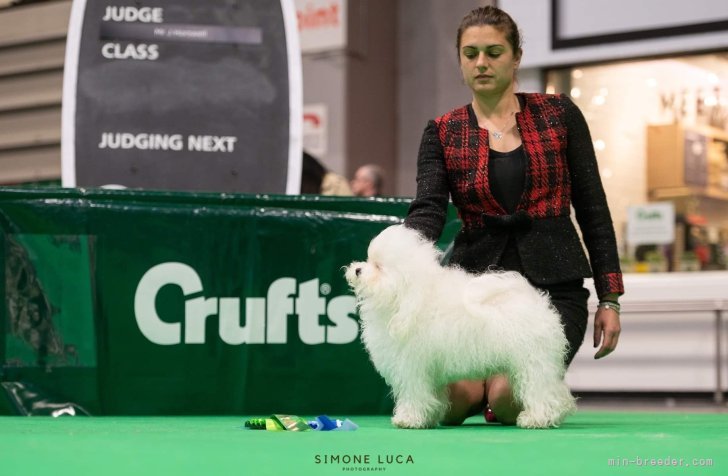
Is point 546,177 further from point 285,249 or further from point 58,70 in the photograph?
point 58,70

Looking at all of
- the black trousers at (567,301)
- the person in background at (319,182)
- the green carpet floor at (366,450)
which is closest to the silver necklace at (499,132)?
the black trousers at (567,301)

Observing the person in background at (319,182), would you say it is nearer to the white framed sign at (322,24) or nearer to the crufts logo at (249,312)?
the crufts logo at (249,312)

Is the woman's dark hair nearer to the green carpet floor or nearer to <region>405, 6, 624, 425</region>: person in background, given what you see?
<region>405, 6, 624, 425</region>: person in background

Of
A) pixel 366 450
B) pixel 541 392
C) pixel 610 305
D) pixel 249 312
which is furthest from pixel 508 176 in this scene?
pixel 249 312

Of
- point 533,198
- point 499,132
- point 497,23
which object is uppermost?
point 497,23

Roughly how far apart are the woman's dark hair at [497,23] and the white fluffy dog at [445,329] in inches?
23.0

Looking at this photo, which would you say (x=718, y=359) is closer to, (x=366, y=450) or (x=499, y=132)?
(x=499, y=132)

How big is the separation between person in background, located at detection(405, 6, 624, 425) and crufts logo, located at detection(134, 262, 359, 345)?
77 centimetres

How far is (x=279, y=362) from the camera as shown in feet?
12.0

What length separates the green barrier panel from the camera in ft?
11.7

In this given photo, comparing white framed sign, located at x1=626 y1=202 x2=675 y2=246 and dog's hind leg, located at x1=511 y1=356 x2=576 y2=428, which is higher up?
white framed sign, located at x1=626 y1=202 x2=675 y2=246

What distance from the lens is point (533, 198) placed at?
9.52ft

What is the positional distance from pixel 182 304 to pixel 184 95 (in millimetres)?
833

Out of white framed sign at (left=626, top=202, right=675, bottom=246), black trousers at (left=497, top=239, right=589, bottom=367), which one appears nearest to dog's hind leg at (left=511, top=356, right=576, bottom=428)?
black trousers at (left=497, top=239, right=589, bottom=367)
